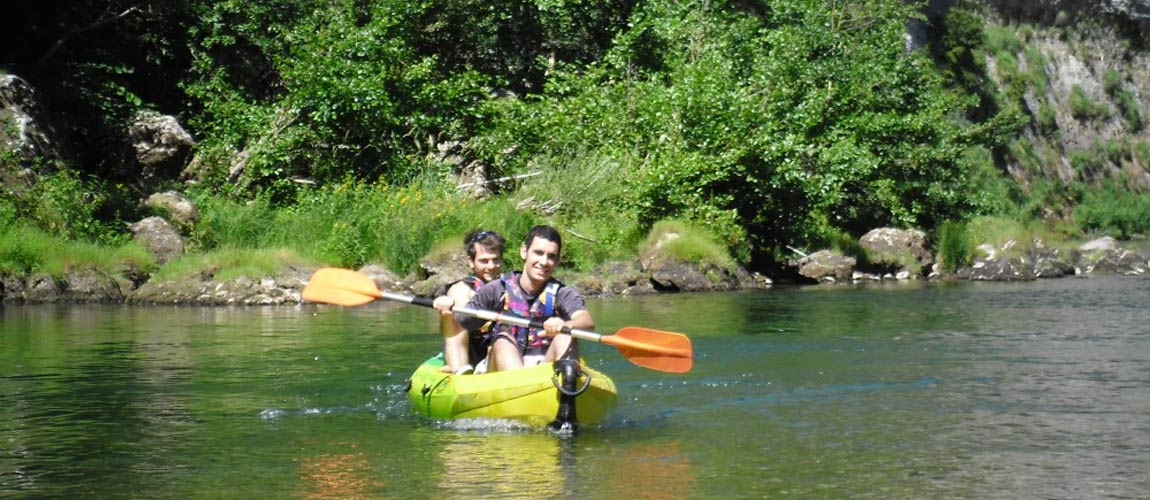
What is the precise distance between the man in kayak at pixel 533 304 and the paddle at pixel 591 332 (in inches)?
4.9

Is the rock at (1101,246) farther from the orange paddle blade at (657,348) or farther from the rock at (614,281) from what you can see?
the orange paddle blade at (657,348)

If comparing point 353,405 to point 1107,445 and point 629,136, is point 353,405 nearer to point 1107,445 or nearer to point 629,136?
point 1107,445

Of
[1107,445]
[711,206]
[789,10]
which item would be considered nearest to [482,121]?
[711,206]

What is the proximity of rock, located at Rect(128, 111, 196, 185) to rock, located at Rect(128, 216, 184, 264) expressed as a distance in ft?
8.44

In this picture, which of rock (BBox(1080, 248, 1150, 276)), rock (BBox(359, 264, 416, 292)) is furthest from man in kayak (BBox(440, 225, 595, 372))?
rock (BBox(1080, 248, 1150, 276))

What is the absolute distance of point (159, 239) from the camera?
55.2 feet

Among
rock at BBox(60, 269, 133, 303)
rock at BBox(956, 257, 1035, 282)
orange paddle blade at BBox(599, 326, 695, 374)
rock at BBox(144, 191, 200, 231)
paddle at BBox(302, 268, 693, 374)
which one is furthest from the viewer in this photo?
rock at BBox(956, 257, 1035, 282)

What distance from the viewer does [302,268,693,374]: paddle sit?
703 centimetres

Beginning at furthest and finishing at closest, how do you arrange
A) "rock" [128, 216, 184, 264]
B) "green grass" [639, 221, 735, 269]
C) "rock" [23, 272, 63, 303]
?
"green grass" [639, 221, 735, 269] → "rock" [128, 216, 184, 264] → "rock" [23, 272, 63, 303]

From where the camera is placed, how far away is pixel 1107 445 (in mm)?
6422

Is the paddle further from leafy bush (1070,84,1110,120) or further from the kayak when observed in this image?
leafy bush (1070,84,1110,120)

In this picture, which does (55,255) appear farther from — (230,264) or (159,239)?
(230,264)

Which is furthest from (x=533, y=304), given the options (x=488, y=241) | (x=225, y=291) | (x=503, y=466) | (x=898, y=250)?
(x=898, y=250)

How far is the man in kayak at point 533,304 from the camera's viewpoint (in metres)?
7.12
